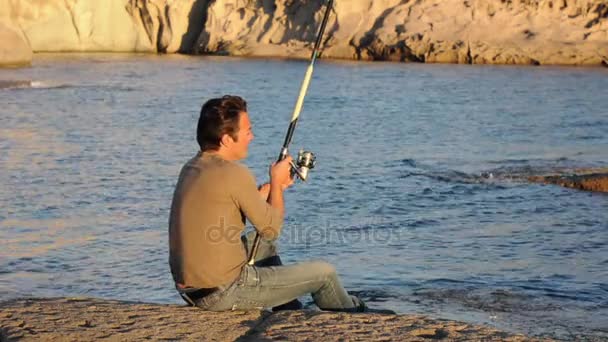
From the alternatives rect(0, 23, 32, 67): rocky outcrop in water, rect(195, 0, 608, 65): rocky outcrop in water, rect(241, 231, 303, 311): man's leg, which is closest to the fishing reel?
rect(241, 231, 303, 311): man's leg

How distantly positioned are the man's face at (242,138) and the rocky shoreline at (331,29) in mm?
26663

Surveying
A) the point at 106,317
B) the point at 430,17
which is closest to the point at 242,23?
the point at 430,17

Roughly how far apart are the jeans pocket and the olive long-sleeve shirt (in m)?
0.04

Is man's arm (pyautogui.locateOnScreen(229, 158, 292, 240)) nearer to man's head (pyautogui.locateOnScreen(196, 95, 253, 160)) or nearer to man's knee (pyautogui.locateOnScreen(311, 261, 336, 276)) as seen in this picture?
man's head (pyautogui.locateOnScreen(196, 95, 253, 160))

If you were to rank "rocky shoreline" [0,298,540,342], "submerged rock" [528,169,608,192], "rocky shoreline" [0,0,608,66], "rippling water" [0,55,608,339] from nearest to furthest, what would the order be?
"rocky shoreline" [0,298,540,342], "rippling water" [0,55,608,339], "submerged rock" [528,169,608,192], "rocky shoreline" [0,0,608,66]

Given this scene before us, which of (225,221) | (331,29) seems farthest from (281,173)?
(331,29)

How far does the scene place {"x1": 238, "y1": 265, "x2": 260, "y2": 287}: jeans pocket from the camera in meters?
5.18

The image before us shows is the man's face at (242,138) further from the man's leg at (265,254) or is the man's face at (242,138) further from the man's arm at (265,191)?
the man's leg at (265,254)

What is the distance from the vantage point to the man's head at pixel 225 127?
4.98 metres

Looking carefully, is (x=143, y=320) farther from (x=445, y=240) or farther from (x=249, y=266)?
(x=445, y=240)

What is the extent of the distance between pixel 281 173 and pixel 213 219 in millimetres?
417

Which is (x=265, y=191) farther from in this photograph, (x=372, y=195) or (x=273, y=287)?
(x=372, y=195)

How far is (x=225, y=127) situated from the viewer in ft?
16.4

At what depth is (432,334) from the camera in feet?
16.7
